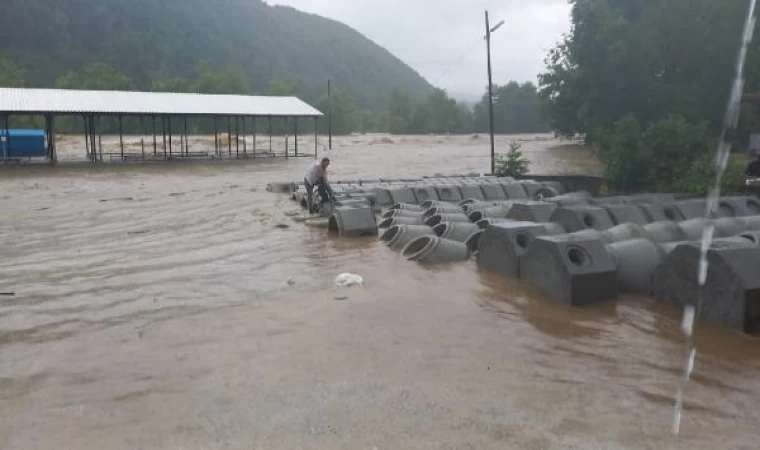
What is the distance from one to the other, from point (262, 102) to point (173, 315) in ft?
104

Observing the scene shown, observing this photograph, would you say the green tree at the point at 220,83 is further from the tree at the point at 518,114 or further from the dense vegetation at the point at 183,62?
the tree at the point at 518,114

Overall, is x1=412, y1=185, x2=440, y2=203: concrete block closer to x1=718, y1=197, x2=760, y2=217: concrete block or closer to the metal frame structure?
x1=718, y1=197, x2=760, y2=217: concrete block

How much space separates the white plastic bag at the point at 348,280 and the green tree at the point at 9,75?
65380 millimetres

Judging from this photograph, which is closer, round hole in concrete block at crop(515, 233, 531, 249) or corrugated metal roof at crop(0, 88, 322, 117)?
round hole in concrete block at crop(515, 233, 531, 249)

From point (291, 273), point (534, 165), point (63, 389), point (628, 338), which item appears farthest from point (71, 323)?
point (534, 165)

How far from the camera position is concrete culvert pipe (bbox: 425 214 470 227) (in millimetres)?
11836

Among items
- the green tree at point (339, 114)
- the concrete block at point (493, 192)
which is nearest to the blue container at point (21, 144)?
the concrete block at point (493, 192)

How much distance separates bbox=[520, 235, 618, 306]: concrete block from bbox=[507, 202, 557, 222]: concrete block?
3177mm

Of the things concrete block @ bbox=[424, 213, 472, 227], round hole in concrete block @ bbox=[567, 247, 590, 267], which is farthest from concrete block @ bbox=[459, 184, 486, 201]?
round hole in concrete block @ bbox=[567, 247, 590, 267]

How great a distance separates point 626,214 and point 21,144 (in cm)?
2845

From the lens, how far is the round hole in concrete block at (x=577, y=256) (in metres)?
7.95

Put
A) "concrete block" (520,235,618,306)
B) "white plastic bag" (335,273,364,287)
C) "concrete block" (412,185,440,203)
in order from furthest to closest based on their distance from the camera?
1. "concrete block" (412,185,440,203)
2. "white plastic bag" (335,273,364,287)
3. "concrete block" (520,235,618,306)

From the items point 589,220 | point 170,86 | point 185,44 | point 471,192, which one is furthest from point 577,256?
point 185,44

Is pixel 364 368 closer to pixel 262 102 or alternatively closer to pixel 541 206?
pixel 541 206
